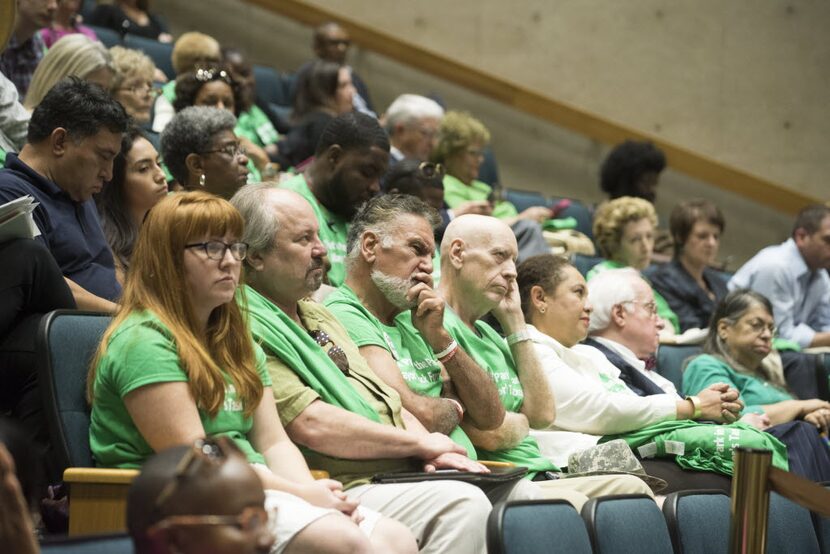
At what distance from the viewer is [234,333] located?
7.20ft

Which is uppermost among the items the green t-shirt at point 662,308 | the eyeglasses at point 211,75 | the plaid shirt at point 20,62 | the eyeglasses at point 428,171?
the eyeglasses at point 211,75

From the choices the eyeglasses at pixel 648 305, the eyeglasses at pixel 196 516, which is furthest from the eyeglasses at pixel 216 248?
the eyeglasses at pixel 648 305

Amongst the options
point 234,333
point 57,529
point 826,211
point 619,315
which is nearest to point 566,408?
point 619,315

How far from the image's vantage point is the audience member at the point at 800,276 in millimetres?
4902

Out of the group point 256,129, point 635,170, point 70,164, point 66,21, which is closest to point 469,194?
point 256,129

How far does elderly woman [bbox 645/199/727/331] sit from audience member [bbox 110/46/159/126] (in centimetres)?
219

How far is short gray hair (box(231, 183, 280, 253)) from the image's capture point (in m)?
2.53

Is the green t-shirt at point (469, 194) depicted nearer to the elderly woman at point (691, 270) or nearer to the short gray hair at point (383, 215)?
the elderly woman at point (691, 270)

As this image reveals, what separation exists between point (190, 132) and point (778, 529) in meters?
1.90

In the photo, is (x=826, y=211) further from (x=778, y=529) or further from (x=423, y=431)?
(x=423, y=431)

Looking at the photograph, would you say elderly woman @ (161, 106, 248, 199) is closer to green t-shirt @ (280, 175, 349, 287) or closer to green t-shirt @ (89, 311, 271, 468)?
green t-shirt @ (280, 175, 349, 287)

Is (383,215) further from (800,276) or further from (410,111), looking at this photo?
(800,276)

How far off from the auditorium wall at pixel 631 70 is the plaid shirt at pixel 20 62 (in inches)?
113

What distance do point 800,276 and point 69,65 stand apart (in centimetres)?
306
